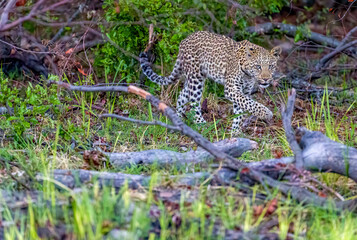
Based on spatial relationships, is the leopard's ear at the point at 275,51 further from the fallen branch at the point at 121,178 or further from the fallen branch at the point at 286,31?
the fallen branch at the point at 121,178

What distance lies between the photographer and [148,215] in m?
3.72

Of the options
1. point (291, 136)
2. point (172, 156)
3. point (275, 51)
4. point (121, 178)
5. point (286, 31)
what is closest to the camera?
point (121, 178)

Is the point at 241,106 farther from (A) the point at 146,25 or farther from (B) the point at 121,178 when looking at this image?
(B) the point at 121,178

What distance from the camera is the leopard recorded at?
827 cm

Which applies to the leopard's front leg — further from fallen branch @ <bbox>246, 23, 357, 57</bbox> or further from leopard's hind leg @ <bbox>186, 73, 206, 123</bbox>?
fallen branch @ <bbox>246, 23, 357, 57</bbox>

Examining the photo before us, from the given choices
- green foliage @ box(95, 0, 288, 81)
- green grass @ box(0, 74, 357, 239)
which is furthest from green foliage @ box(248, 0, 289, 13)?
green grass @ box(0, 74, 357, 239)

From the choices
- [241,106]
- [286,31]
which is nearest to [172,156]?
[241,106]

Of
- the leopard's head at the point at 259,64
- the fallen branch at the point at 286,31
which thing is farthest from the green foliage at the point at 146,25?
the leopard's head at the point at 259,64

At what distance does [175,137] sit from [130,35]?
2466 millimetres

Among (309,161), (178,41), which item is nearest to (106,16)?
(178,41)

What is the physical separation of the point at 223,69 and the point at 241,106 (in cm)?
83

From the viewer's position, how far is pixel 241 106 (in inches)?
325

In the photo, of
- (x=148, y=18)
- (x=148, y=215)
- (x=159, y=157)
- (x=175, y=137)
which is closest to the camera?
(x=148, y=215)

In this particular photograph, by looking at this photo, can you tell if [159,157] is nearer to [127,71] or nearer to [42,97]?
[42,97]
